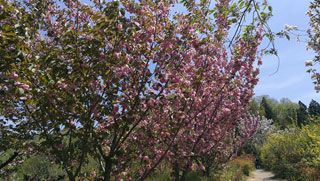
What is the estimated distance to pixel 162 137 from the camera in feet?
28.1

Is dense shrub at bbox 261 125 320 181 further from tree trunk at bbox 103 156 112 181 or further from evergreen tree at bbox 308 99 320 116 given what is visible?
evergreen tree at bbox 308 99 320 116

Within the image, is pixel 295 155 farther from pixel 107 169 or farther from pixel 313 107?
pixel 313 107

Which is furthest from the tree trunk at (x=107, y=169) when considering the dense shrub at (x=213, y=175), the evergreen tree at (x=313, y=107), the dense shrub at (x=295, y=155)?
the evergreen tree at (x=313, y=107)

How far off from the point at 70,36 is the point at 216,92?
14.3ft

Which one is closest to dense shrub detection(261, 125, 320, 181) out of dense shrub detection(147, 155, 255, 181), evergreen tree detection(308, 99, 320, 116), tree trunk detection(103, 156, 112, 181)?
dense shrub detection(147, 155, 255, 181)

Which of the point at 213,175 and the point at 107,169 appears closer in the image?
the point at 107,169

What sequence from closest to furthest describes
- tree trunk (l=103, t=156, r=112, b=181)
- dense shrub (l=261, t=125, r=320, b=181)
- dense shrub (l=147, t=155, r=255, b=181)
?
1. tree trunk (l=103, t=156, r=112, b=181)
2. dense shrub (l=147, t=155, r=255, b=181)
3. dense shrub (l=261, t=125, r=320, b=181)

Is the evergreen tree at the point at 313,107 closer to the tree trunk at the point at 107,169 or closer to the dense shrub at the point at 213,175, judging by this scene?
the dense shrub at the point at 213,175

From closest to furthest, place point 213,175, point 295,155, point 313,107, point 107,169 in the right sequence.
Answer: point 107,169 < point 213,175 < point 295,155 < point 313,107

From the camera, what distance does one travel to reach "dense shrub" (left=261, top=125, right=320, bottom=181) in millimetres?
18381

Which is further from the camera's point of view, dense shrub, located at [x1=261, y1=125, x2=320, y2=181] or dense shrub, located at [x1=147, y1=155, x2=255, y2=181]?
dense shrub, located at [x1=261, y1=125, x2=320, y2=181]

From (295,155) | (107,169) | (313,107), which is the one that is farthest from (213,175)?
(313,107)

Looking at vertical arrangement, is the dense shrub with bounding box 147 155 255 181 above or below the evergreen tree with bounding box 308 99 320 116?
below

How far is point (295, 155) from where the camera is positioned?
23766mm
